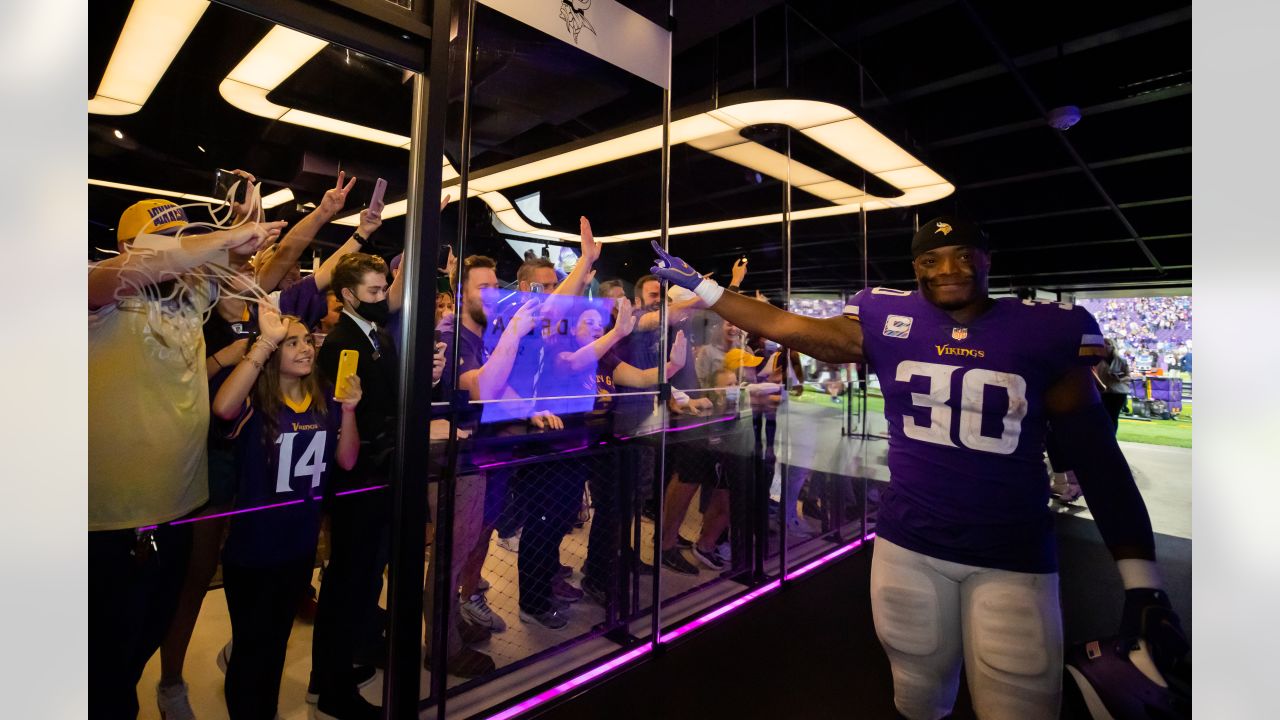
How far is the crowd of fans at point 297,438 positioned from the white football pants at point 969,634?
1.03 m

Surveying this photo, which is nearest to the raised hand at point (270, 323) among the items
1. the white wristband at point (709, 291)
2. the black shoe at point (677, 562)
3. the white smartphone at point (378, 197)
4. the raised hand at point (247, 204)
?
the raised hand at point (247, 204)

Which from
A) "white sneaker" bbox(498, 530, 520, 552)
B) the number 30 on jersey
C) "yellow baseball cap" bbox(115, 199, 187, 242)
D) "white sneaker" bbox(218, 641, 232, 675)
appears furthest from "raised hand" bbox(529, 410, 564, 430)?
the number 30 on jersey

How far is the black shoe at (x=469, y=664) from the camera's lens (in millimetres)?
1924

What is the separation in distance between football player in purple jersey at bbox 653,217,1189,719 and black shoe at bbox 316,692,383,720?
1.59 m

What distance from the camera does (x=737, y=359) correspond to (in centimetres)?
322

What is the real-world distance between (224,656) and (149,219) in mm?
1093

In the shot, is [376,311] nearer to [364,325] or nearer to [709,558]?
[364,325]

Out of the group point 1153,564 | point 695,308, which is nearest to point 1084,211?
point 1153,564

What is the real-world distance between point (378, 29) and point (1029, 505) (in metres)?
2.27

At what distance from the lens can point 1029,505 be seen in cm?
149

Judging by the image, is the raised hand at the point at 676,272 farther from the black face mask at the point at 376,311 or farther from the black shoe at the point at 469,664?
the black shoe at the point at 469,664

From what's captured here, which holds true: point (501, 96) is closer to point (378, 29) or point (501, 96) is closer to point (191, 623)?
point (378, 29)

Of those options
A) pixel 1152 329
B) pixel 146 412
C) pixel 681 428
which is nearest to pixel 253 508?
pixel 146 412

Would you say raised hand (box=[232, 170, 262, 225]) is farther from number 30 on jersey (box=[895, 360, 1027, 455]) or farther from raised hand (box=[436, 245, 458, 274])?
number 30 on jersey (box=[895, 360, 1027, 455])
